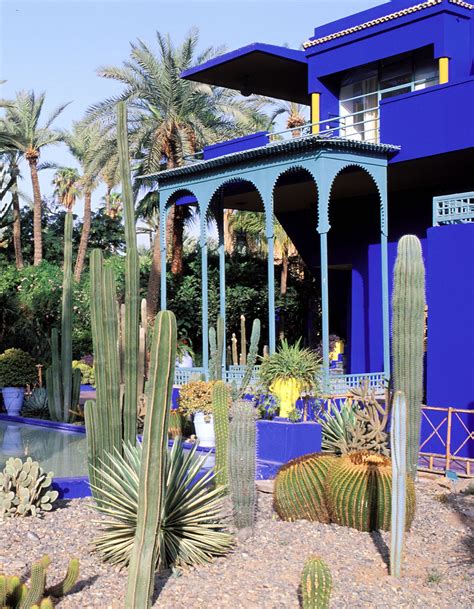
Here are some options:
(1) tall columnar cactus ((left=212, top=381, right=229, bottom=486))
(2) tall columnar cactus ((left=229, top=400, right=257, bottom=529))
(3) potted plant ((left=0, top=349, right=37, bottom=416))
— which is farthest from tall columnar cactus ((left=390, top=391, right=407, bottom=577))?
(3) potted plant ((left=0, top=349, right=37, bottom=416))

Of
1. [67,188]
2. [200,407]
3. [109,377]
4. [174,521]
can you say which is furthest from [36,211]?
[174,521]

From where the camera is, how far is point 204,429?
494 inches

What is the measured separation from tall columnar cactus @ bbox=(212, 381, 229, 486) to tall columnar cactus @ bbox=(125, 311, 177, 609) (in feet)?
8.73

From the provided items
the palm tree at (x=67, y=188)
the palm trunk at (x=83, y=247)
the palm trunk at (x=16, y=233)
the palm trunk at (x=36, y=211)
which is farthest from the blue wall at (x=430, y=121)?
the palm tree at (x=67, y=188)

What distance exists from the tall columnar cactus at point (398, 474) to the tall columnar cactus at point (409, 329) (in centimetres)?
326

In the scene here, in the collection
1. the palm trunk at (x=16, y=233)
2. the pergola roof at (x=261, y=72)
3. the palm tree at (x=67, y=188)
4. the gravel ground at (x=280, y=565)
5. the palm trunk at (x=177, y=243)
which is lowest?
the gravel ground at (x=280, y=565)

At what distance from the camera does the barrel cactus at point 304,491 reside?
8164 mm

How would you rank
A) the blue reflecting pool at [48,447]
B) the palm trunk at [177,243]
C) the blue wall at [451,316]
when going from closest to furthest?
the blue reflecting pool at [48,447] → the blue wall at [451,316] → the palm trunk at [177,243]

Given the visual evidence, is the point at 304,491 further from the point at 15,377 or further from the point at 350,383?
the point at 15,377

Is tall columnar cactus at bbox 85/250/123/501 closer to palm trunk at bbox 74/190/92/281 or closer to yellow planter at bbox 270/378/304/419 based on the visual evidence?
yellow planter at bbox 270/378/304/419

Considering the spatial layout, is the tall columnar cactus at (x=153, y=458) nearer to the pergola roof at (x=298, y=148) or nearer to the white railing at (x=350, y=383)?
the white railing at (x=350, y=383)

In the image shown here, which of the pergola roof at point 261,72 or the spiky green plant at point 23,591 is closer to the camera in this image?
the spiky green plant at point 23,591

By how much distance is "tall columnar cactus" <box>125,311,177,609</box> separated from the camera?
214 inches

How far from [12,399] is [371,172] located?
8774 millimetres
